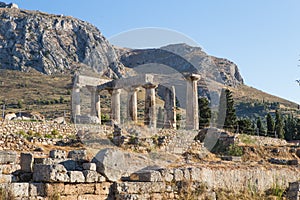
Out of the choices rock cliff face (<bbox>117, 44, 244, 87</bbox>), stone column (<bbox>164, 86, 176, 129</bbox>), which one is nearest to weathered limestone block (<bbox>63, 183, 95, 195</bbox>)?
stone column (<bbox>164, 86, 176, 129</bbox>)

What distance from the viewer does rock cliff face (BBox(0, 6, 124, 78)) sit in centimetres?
11962

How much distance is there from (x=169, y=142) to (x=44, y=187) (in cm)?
1951

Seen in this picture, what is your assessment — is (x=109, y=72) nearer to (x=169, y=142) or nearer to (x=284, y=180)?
(x=169, y=142)

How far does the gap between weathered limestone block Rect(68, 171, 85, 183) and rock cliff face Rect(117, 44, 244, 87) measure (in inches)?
4865

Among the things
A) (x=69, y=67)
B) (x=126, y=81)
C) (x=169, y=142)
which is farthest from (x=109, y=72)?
(x=169, y=142)

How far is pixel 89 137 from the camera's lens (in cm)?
2758

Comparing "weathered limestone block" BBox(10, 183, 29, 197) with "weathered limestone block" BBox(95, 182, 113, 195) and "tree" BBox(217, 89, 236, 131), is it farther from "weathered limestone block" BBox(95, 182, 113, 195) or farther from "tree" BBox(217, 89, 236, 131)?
"tree" BBox(217, 89, 236, 131)

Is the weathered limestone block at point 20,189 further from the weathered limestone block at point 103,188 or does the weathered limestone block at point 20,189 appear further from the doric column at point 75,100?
A: the doric column at point 75,100

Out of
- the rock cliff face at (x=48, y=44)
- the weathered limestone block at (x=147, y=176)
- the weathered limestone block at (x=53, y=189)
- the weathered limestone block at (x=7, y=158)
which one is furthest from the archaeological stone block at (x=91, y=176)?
the rock cliff face at (x=48, y=44)

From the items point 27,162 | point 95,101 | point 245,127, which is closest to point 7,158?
point 27,162

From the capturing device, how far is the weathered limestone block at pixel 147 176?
10530mm

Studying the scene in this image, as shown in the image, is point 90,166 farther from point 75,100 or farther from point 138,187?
point 75,100

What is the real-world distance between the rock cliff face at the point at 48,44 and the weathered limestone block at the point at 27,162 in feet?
314

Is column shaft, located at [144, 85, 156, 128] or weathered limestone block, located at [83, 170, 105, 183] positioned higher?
column shaft, located at [144, 85, 156, 128]
